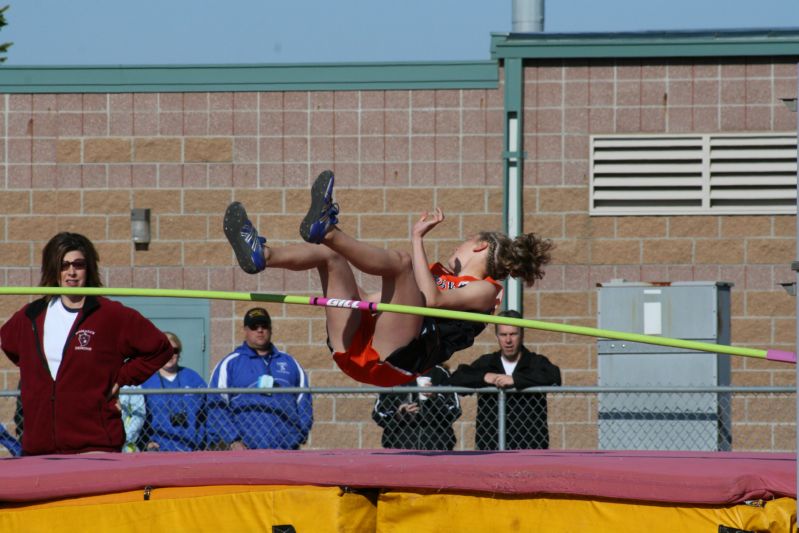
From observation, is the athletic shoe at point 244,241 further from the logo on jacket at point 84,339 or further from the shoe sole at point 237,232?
the logo on jacket at point 84,339

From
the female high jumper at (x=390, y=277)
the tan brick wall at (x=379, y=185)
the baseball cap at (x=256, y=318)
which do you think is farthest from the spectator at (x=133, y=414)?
the female high jumper at (x=390, y=277)

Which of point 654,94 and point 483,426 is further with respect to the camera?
point 654,94

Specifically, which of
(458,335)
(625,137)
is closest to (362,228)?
(625,137)

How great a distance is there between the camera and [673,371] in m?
9.30

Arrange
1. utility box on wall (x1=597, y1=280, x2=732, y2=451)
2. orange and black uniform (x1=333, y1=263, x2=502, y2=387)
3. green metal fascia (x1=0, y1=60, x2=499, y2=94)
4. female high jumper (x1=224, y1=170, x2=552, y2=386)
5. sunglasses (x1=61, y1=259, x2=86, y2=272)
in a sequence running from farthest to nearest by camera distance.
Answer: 1. green metal fascia (x1=0, y1=60, x2=499, y2=94)
2. utility box on wall (x1=597, y1=280, x2=732, y2=451)
3. sunglasses (x1=61, y1=259, x2=86, y2=272)
4. orange and black uniform (x1=333, y1=263, x2=502, y2=387)
5. female high jumper (x1=224, y1=170, x2=552, y2=386)

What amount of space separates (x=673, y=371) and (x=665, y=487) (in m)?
3.97

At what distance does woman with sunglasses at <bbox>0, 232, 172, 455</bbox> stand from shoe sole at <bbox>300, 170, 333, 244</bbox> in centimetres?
125

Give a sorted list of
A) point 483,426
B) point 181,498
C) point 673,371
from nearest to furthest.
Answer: point 181,498 → point 483,426 → point 673,371

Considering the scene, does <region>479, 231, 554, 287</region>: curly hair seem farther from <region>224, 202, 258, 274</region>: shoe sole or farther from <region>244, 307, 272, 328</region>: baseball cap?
<region>244, 307, 272, 328</region>: baseball cap

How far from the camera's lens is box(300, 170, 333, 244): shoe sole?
17.9 ft

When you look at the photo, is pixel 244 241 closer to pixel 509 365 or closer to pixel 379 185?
pixel 509 365

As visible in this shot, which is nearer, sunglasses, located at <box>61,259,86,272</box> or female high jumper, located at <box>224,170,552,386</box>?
female high jumper, located at <box>224,170,552,386</box>

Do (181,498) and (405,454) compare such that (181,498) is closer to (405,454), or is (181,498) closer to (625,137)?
(405,454)

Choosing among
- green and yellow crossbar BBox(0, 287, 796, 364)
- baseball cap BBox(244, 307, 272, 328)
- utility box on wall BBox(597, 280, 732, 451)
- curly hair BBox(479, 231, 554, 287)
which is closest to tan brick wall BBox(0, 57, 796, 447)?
utility box on wall BBox(597, 280, 732, 451)
